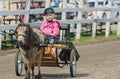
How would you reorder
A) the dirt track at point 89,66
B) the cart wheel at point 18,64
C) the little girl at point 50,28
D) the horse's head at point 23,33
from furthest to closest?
the dirt track at point 89,66, the cart wheel at point 18,64, the little girl at point 50,28, the horse's head at point 23,33

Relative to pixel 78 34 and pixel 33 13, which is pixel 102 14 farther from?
pixel 33 13

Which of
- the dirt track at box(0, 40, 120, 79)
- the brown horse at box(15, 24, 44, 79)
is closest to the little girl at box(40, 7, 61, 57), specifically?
the brown horse at box(15, 24, 44, 79)

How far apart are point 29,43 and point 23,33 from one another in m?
0.36

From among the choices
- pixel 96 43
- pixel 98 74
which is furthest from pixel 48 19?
pixel 96 43

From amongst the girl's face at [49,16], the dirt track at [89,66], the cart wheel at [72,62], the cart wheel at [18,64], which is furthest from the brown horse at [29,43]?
the dirt track at [89,66]

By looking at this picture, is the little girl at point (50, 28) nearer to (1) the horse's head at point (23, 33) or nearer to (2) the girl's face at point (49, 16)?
(2) the girl's face at point (49, 16)

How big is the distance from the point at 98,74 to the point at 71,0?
1677 cm

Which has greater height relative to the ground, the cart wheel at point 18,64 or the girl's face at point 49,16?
the girl's face at point 49,16

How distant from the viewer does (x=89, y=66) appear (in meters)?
13.3

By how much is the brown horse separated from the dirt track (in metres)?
1.16

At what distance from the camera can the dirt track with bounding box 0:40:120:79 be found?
37.8ft

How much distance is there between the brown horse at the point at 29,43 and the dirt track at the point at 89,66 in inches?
45.7

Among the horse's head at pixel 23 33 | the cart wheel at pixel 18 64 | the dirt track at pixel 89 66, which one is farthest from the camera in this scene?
the dirt track at pixel 89 66

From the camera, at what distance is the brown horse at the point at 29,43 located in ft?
30.9
